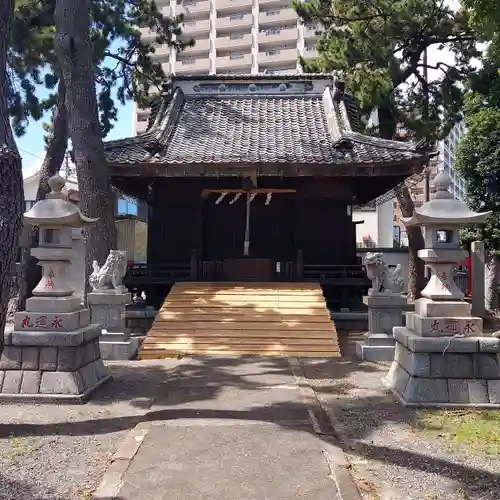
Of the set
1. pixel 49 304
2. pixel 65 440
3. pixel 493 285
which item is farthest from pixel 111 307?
pixel 493 285

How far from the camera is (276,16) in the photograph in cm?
6166

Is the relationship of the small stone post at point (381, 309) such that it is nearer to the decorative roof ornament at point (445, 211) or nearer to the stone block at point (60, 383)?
the decorative roof ornament at point (445, 211)

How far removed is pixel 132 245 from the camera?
28.0 meters

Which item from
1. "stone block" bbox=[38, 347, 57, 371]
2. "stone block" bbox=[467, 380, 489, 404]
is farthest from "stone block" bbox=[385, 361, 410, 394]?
"stone block" bbox=[38, 347, 57, 371]

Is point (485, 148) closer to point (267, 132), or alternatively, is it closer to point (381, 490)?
point (267, 132)

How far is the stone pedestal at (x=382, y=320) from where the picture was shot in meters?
9.94

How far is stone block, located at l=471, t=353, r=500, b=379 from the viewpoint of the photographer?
668 cm

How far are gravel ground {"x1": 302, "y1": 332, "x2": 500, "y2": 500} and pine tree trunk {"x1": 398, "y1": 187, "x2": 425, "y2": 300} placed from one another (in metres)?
11.0

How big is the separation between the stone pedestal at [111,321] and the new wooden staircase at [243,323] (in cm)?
40

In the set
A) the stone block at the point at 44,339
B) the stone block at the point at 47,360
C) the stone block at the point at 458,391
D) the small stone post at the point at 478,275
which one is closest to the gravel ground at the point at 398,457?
the stone block at the point at 458,391

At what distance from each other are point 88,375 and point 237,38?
63.1m

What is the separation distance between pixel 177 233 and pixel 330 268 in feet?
15.2

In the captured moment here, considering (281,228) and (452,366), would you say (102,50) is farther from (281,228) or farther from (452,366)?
(452,366)

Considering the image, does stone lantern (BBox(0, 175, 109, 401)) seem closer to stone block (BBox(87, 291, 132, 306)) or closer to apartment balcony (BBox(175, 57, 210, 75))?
stone block (BBox(87, 291, 132, 306))
